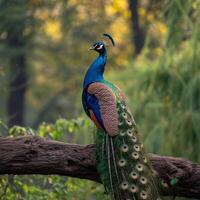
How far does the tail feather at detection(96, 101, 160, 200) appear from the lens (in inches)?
176

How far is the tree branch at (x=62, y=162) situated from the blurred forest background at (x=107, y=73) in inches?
33.7

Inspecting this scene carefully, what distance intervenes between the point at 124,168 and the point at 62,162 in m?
0.38

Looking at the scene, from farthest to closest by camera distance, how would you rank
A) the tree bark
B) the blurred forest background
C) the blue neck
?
the tree bark, the blurred forest background, the blue neck

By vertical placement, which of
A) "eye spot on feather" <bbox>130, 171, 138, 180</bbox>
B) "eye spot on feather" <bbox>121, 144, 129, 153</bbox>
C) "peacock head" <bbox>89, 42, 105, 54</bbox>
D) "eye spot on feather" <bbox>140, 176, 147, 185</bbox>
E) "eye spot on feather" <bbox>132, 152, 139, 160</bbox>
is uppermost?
"peacock head" <bbox>89, 42, 105, 54</bbox>

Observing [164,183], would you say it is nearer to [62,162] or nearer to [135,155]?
[135,155]

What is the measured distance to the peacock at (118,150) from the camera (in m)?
4.47

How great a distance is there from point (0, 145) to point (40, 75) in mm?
14150

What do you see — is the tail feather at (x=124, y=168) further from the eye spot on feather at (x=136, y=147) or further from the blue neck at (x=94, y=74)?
the blue neck at (x=94, y=74)

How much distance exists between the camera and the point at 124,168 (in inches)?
178

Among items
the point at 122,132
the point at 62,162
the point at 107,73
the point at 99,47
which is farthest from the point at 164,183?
the point at 107,73

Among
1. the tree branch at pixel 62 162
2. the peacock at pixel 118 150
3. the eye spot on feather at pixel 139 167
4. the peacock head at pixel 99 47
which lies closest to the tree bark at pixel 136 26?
the peacock head at pixel 99 47

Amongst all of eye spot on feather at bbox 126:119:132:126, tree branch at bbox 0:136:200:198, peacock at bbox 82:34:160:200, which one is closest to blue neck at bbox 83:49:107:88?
peacock at bbox 82:34:160:200

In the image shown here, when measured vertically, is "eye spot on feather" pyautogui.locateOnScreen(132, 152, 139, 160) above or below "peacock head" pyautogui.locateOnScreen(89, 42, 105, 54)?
below

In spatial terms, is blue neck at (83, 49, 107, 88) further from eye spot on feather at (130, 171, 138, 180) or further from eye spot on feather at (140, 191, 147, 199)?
eye spot on feather at (140, 191, 147, 199)
